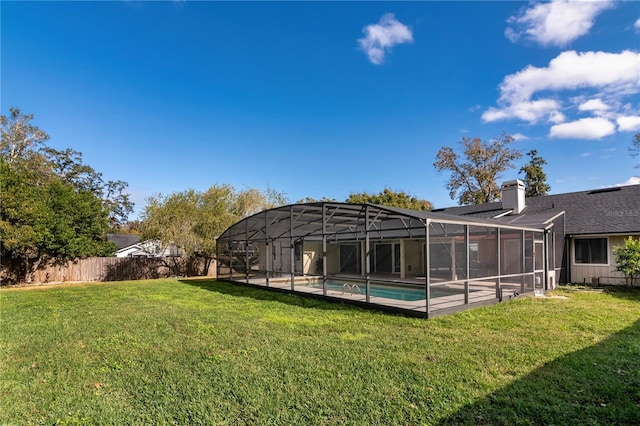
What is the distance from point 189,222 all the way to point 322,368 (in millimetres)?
16746

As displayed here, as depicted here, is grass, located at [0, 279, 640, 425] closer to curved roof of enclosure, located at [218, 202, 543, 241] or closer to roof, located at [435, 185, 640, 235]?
curved roof of enclosure, located at [218, 202, 543, 241]

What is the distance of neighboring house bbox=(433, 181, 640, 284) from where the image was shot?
12852 millimetres

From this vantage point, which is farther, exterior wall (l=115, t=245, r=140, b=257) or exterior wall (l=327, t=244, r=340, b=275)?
exterior wall (l=115, t=245, r=140, b=257)

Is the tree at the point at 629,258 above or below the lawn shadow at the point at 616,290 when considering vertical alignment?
above

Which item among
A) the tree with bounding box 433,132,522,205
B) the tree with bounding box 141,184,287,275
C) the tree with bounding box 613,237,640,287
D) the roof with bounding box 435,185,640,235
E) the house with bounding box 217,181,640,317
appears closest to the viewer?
the house with bounding box 217,181,640,317

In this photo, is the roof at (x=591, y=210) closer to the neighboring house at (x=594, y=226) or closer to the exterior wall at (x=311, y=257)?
the neighboring house at (x=594, y=226)

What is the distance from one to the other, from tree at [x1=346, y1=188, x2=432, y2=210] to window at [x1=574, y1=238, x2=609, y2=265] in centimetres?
1857

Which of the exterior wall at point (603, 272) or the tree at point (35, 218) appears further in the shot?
the tree at point (35, 218)

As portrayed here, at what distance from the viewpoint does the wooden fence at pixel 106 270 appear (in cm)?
1786

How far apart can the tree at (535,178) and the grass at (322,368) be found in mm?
27841

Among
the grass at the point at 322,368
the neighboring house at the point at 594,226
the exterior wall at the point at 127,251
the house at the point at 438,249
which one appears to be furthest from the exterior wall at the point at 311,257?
the exterior wall at the point at 127,251

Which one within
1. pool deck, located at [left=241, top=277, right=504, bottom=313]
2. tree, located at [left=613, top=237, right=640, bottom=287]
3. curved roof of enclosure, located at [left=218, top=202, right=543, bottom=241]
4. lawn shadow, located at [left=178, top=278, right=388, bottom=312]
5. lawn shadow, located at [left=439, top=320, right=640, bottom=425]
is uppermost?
curved roof of enclosure, located at [left=218, top=202, right=543, bottom=241]

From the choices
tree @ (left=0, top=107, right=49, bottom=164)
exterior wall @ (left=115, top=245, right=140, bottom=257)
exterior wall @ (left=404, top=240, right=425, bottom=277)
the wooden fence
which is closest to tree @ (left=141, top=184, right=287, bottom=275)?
the wooden fence

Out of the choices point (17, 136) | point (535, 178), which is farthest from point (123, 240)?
point (535, 178)
